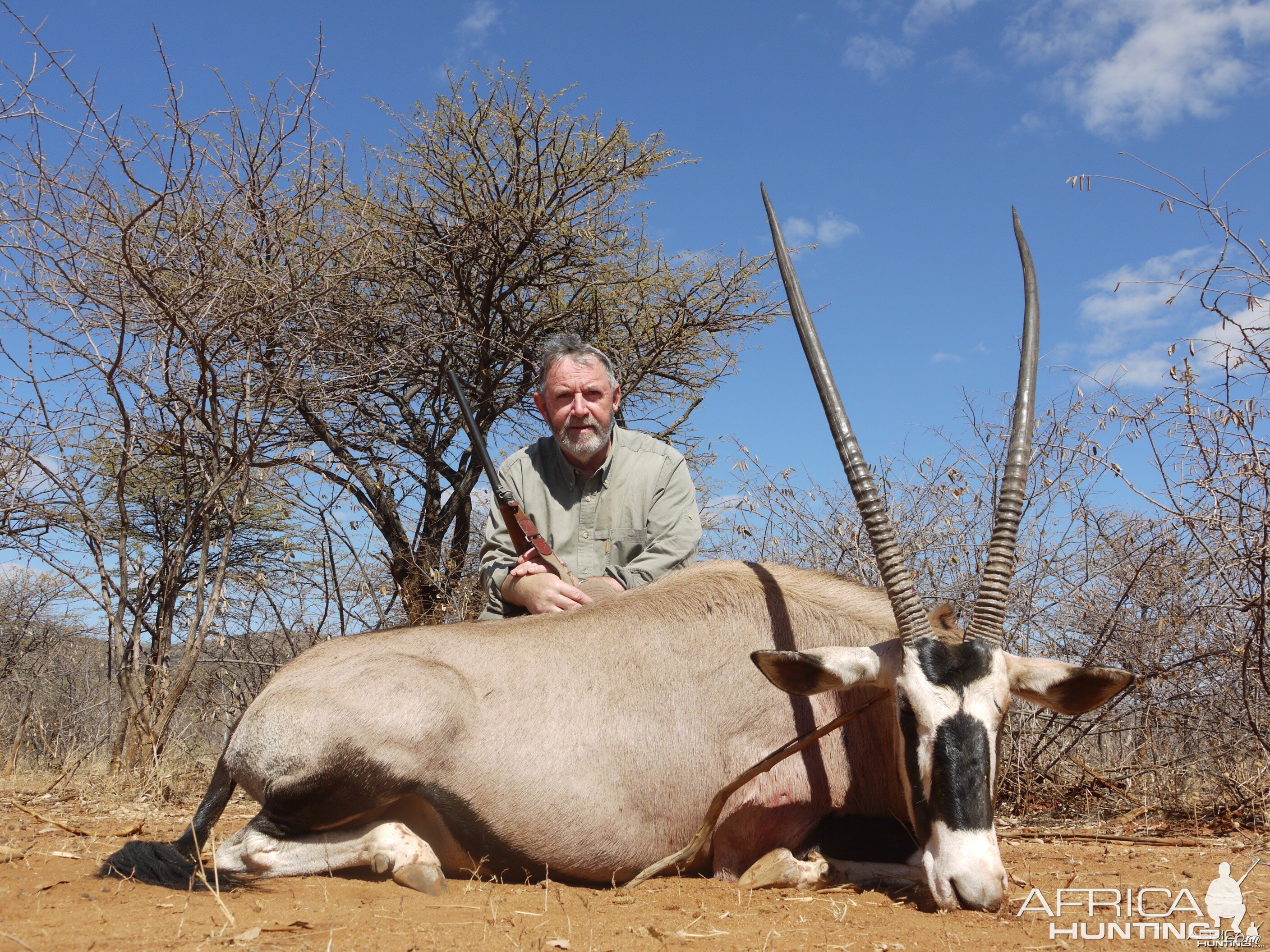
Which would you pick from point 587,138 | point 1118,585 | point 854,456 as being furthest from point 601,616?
point 587,138

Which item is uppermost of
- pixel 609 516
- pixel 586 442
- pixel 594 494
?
pixel 586 442

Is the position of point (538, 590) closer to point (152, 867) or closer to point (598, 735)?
point (598, 735)

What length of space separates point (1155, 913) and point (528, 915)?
6.82 ft

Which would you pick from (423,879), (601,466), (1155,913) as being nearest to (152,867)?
(423,879)

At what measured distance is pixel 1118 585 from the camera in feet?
21.5

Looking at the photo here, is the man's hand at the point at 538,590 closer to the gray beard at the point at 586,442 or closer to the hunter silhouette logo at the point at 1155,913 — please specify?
the gray beard at the point at 586,442

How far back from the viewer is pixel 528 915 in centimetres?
314

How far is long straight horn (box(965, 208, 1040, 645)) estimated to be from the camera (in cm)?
355

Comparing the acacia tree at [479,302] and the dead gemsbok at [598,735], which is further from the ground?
the acacia tree at [479,302]

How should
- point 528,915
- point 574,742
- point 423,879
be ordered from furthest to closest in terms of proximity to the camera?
point 574,742, point 423,879, point 528,915

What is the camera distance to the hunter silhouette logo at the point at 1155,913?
2922 mm

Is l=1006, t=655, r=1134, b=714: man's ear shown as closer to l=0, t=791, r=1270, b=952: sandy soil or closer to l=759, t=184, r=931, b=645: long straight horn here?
l=759, t=184, r=931, b=645: long straight horn

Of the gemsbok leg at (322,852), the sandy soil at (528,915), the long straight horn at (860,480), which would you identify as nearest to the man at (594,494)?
the long straight horn at (860,480)

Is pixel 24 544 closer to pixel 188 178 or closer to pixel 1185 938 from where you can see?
pixel 188 178
